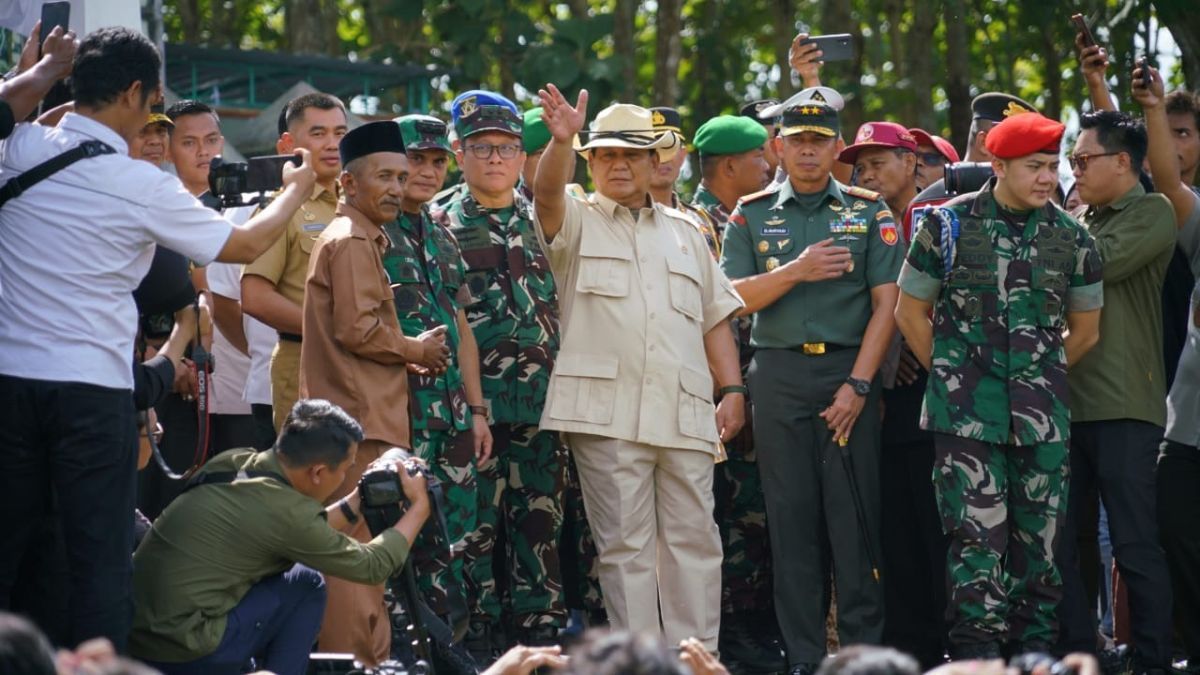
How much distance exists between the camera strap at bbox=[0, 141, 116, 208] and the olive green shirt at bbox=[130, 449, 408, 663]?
1.18m

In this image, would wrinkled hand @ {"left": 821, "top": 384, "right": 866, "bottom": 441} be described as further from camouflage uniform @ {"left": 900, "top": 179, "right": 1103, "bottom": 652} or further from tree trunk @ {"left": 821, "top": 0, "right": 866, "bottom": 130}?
tree trunk @ {"left": 821, "top": 0, "right": 866, "bottom": 130}

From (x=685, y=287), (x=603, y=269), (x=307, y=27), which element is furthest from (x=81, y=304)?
(x=307, y=27)

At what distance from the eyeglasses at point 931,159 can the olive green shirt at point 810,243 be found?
1.30 metres

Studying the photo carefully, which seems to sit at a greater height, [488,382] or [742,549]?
[488,382]

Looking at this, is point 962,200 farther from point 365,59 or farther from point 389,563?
point 365,59

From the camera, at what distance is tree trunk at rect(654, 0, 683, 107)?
15.1 metres

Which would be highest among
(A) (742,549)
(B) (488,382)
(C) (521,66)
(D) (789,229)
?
(C) (521,66)

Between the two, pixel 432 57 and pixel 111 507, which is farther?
pixel 432 57

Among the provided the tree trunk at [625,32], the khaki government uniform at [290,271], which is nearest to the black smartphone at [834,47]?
the khaki government uniform at [290,271]

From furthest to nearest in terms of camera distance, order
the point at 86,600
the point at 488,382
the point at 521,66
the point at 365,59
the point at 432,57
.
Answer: the point at 432,57
the point at 365,59
the point at 521,66
the point at 488,382
the point at 86,600

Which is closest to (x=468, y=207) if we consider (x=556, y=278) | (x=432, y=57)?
(x=556, y=278)

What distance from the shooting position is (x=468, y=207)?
6.89 metres

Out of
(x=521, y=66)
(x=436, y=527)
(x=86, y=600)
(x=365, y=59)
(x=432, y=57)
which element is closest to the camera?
(x=86, y=600)

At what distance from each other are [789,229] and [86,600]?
3313 mm
